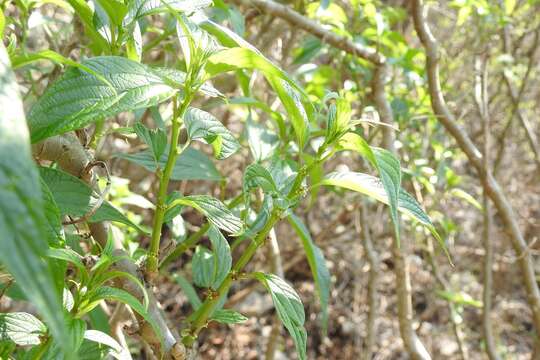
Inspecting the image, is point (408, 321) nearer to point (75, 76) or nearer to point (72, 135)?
point (72, 135)

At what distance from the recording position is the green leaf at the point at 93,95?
510 mm

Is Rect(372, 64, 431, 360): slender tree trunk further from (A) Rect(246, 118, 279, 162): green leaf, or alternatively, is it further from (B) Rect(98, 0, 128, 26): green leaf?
(B) Rect(98, 0, 128, 26): green leaf

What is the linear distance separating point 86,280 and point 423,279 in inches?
93.5

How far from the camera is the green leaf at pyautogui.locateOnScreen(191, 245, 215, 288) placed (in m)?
0.96

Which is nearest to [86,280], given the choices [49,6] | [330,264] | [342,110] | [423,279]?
[342,110]

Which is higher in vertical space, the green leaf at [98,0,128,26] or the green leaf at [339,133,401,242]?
the green leaf at [98,0,128,26]

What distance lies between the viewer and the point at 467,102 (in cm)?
257

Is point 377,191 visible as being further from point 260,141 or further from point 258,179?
point 260,141

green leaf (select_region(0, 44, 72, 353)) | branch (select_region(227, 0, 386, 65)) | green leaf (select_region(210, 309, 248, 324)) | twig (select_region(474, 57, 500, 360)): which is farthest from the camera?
twig (select_region(474, 57, 500, 360))

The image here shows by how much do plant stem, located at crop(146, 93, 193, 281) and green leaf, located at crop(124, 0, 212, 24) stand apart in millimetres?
104

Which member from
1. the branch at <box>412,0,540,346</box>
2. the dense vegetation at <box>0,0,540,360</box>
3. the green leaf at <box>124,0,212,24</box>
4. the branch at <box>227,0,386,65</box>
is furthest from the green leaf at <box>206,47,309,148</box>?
the branch at <box>412,0,540,346</box>

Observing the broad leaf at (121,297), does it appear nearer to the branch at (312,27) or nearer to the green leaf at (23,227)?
the green leaf at (23,227)

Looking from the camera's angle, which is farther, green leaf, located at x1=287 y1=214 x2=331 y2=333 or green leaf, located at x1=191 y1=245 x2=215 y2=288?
green leaf, located at x1=191 y1=245 x2=215 y2=288

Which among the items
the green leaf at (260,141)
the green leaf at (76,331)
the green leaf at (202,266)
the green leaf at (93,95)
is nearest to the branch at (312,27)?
the green leaf at (260,141)
